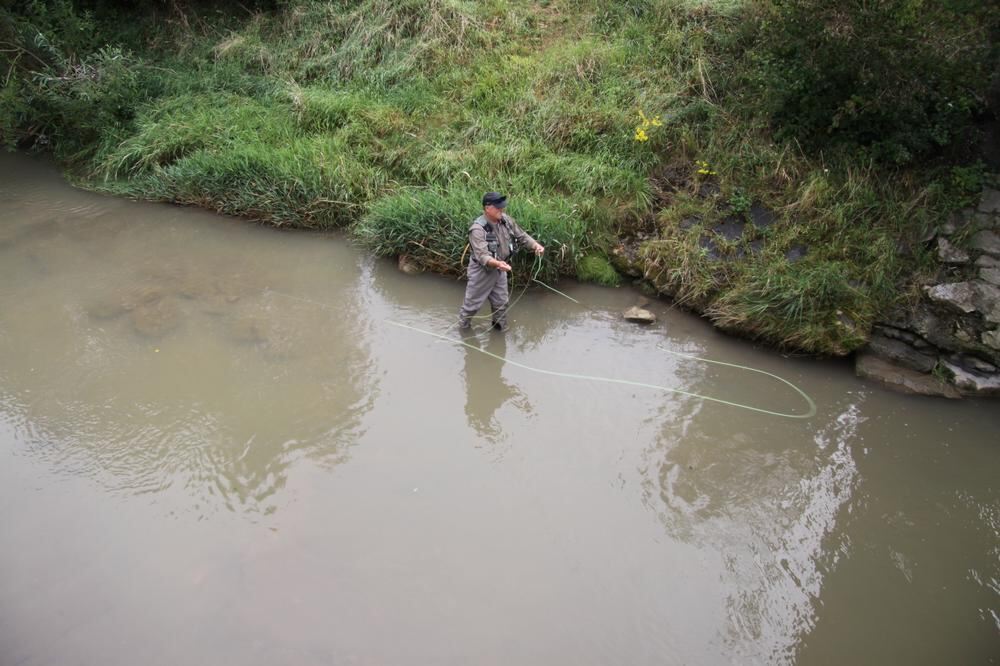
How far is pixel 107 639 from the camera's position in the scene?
3564 mm

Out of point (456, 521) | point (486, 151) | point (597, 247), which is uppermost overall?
point (486, 151)

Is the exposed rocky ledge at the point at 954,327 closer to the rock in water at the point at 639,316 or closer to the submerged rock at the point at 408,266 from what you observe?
the rock in water at the point at 639,316

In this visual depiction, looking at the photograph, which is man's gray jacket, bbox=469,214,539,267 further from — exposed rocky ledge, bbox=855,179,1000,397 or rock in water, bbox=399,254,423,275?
exposed rocky ledge, bbox=855,179,1000,397

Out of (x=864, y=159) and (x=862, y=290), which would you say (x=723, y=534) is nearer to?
(x=862, y=290)

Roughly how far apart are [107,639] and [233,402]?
2.02 metres

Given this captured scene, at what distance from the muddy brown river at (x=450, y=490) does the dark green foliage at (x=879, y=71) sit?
7.63ft

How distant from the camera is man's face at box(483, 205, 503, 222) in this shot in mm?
5520

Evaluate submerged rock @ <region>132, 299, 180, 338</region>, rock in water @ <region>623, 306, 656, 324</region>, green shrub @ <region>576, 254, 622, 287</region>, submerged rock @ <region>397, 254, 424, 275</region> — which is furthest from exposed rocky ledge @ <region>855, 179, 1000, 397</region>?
submerged rock @ <region>132, 299, 180, 338</region>

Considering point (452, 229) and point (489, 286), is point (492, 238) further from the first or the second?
point (452, 229)

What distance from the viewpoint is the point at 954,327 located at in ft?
18.2

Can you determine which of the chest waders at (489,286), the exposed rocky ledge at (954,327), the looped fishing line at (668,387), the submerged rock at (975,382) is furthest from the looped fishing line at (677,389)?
the submerged rock at (975,382)

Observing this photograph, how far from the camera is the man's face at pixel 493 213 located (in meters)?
5.52

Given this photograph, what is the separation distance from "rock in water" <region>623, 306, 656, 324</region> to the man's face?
1.60 metres

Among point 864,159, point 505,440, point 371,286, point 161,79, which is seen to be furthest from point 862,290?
point 161,79
